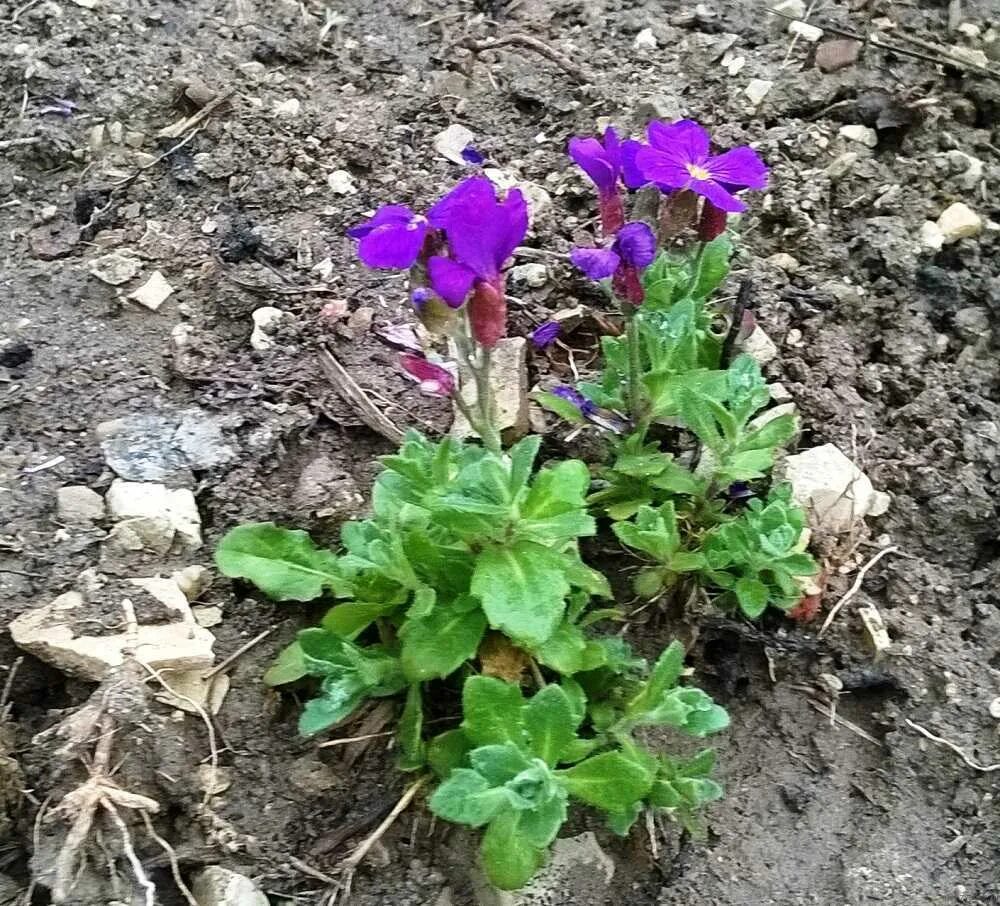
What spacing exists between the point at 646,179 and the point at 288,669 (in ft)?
3.40

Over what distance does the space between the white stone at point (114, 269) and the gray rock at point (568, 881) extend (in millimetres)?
1424

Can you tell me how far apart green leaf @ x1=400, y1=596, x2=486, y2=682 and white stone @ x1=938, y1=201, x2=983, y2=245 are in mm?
1533

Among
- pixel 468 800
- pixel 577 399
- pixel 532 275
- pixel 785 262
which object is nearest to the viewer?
pixel 468 800

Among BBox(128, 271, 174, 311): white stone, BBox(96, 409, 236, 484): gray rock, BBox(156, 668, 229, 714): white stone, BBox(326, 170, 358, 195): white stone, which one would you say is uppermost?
BBox(326, 170, 358, 195): white stone

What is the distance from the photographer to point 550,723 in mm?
1661

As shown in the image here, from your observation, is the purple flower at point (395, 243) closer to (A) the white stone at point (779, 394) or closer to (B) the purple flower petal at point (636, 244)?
(B) the purple flower petal at point (636, 244)

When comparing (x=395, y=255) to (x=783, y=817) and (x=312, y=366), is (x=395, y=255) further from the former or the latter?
(x=783, y=817)

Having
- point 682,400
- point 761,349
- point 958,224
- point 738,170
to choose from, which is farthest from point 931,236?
point 682,400

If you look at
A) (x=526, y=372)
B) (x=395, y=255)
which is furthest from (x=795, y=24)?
(x=395, y=255)

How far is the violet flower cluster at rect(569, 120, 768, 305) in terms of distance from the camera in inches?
72.1

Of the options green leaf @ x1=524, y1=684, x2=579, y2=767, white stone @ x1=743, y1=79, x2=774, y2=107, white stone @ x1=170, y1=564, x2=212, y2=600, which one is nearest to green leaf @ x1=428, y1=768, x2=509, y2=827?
green leaf @ x1=524, y1=684, x2=579, y2=767

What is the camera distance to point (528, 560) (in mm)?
1752

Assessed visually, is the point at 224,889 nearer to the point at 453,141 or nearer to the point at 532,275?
the point at 532,275

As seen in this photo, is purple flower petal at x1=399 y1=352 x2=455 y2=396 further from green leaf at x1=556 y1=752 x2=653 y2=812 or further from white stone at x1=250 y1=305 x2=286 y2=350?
green leaf at x1=556 y1=752 x2=653 y2=812
